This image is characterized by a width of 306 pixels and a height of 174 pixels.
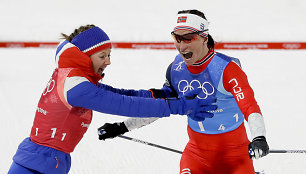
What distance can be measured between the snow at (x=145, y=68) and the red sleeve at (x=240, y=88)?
1.56 metres

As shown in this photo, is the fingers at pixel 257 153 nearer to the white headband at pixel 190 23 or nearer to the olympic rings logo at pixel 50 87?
the white headband at pixel 190 23

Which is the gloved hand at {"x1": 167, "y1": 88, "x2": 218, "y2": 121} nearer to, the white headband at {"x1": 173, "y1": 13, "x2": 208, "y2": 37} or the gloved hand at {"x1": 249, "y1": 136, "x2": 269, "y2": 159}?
the gloved hand at {"x1": 249, "y1": 136, "x2": 269, "y2": 159}

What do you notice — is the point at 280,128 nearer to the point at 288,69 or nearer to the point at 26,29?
the point at 288,69

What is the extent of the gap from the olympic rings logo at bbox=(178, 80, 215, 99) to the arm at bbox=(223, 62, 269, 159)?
10 centimetres

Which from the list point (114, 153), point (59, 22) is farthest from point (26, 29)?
point (114, 153)

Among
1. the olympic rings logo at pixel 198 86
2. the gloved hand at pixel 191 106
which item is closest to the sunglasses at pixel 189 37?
the olympic rings logo at pixel 198 86

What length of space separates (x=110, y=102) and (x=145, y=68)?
4.46 m

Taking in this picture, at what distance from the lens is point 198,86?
239 centimetres

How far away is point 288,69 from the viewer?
6090 millimetres

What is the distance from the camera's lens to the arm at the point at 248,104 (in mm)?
1967

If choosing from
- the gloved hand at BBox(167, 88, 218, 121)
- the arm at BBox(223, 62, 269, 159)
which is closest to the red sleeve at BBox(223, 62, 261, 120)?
the arm at BBox(223, 62, 269, 159)

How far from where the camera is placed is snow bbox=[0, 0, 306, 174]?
381cm

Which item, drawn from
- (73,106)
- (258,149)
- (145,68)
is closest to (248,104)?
(258,149)

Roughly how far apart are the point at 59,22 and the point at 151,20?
2.03 meters
